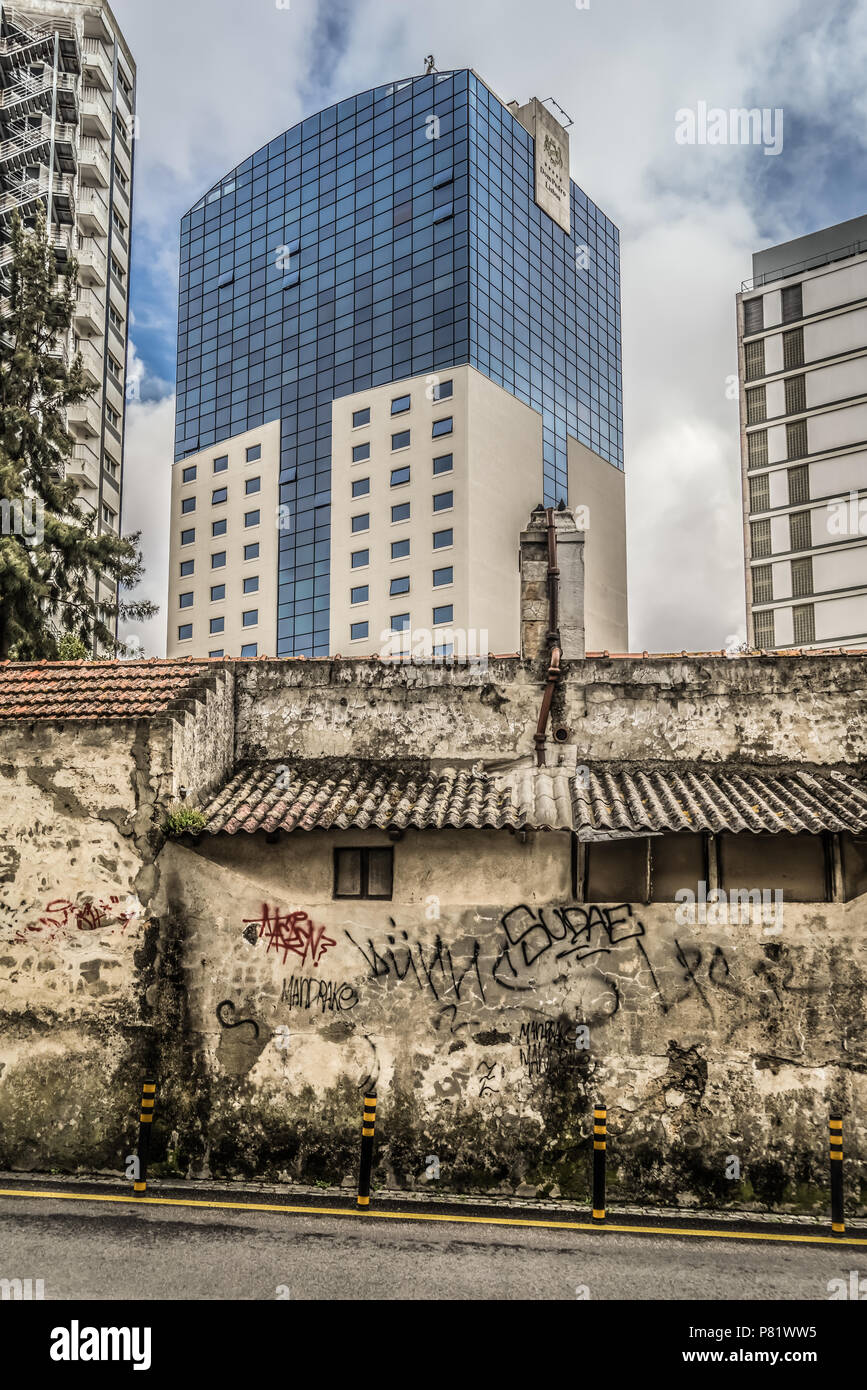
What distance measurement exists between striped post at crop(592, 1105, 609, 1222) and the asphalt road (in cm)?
38

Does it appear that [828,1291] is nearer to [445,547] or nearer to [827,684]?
[827,684]

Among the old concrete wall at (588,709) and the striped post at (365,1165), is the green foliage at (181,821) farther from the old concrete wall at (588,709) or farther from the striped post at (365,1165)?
the striped post at (365,1165)

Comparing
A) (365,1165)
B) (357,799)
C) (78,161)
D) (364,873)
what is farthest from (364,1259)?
(78,161)

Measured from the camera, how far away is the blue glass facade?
6481 cm

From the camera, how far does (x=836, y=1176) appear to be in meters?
9.26

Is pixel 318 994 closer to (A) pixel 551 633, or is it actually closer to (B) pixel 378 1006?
(B) pixel 378 1006

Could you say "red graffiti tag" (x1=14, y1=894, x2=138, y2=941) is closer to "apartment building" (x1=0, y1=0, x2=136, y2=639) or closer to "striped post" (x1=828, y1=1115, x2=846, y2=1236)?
"striped post" (x1=828, y1=1115, x2=846, y2=1236)

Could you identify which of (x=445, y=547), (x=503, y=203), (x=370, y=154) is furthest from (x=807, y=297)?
(x=370, y=154)

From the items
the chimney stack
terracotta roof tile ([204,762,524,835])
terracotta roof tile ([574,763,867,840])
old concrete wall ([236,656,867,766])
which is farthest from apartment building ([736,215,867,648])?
terracotta roof tile ([204,762,524,835])

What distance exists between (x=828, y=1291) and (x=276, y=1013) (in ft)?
18.9

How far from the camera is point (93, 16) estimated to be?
55.1 m

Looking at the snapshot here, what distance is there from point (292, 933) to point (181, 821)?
171cm

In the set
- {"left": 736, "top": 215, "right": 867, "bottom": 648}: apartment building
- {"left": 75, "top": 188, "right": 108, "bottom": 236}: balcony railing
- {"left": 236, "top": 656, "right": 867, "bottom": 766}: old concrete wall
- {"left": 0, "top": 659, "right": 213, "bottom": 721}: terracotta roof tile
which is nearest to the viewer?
{"left": 0, "top": 659, "right": 213, "bottom": 721}: terracotta roof tile

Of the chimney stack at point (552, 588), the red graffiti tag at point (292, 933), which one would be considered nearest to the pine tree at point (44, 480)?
the chimney stack at point (552, 588)
